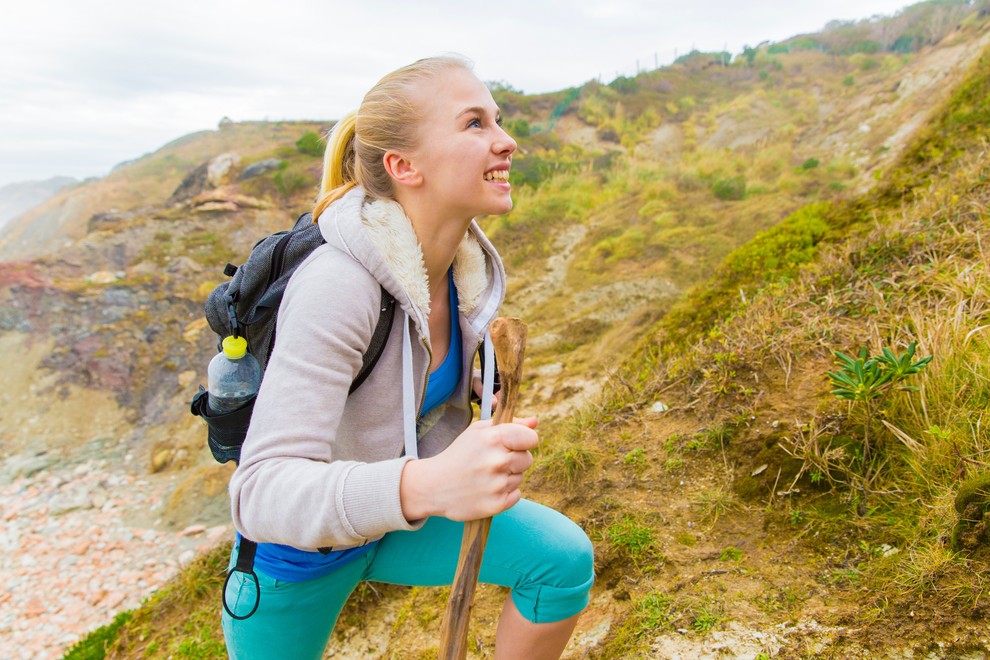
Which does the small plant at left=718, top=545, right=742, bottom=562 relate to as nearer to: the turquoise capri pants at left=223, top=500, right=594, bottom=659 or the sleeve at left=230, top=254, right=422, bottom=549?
the turquoise capri pants at left=223, top=500, right=594, bottom=659

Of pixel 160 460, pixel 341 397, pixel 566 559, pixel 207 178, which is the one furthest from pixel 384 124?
pixel 207 178

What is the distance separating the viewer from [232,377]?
1485 millimetres

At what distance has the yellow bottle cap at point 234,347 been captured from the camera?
4.77ft

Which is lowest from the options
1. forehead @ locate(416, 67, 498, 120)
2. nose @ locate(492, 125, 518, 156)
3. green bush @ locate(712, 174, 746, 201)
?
green bush @ locate(712, 174, 746, 201)

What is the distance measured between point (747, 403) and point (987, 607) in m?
1.47

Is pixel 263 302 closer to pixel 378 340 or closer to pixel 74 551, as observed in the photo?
pixel 378 340

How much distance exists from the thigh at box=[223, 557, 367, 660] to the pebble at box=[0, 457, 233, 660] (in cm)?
440

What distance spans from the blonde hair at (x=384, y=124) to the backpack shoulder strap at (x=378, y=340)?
364mm

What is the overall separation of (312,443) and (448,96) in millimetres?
1049

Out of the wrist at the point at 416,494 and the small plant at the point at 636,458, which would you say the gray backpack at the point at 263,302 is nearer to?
the wrist at the point at 416,494

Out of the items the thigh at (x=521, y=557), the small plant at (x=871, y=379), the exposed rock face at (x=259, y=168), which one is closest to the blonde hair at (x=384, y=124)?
the thigh at (x=521, y=557)

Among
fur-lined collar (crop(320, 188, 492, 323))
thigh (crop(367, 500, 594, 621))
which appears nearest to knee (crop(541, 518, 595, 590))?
thigh (crop(367, 500, 594, 621))

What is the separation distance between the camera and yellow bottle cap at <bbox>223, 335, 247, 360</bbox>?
A: 4.77ft

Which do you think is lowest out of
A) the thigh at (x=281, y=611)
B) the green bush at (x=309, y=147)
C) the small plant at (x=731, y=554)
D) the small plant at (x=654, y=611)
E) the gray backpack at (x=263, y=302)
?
the small plant at (x=654, y=611)
